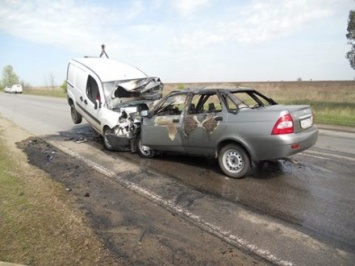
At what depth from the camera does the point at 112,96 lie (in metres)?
9.31

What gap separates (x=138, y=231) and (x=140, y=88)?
5982 mm

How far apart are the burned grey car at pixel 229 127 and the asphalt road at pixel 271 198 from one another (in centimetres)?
47

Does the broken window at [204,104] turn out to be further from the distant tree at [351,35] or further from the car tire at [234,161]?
the distant tree at [351,35]

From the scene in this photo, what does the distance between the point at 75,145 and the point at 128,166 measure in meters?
3.22

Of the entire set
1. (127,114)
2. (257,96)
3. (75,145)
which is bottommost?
(75,145)

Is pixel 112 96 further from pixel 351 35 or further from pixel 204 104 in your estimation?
pixel 351 35

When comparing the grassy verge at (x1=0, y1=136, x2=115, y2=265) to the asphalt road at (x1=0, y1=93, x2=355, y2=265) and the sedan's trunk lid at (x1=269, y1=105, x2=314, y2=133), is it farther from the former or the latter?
the sedan's trunk lid at (x1=269, y1=105, x2=314, y2=133)

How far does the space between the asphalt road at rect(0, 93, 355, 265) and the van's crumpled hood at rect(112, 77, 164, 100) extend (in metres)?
1.82

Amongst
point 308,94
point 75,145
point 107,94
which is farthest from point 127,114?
point 308,94

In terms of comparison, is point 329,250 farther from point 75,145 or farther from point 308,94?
point 308,94

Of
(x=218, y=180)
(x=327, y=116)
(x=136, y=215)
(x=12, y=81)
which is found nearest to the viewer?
(x=136, y=215)

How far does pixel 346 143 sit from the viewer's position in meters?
9.70

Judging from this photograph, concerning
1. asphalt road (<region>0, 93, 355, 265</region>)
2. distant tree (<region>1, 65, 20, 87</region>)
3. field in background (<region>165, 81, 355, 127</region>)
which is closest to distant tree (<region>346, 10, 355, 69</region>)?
field in background (<region>165, 81, 355, 127</region>)

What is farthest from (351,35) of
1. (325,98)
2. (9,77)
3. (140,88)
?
(9,77)
